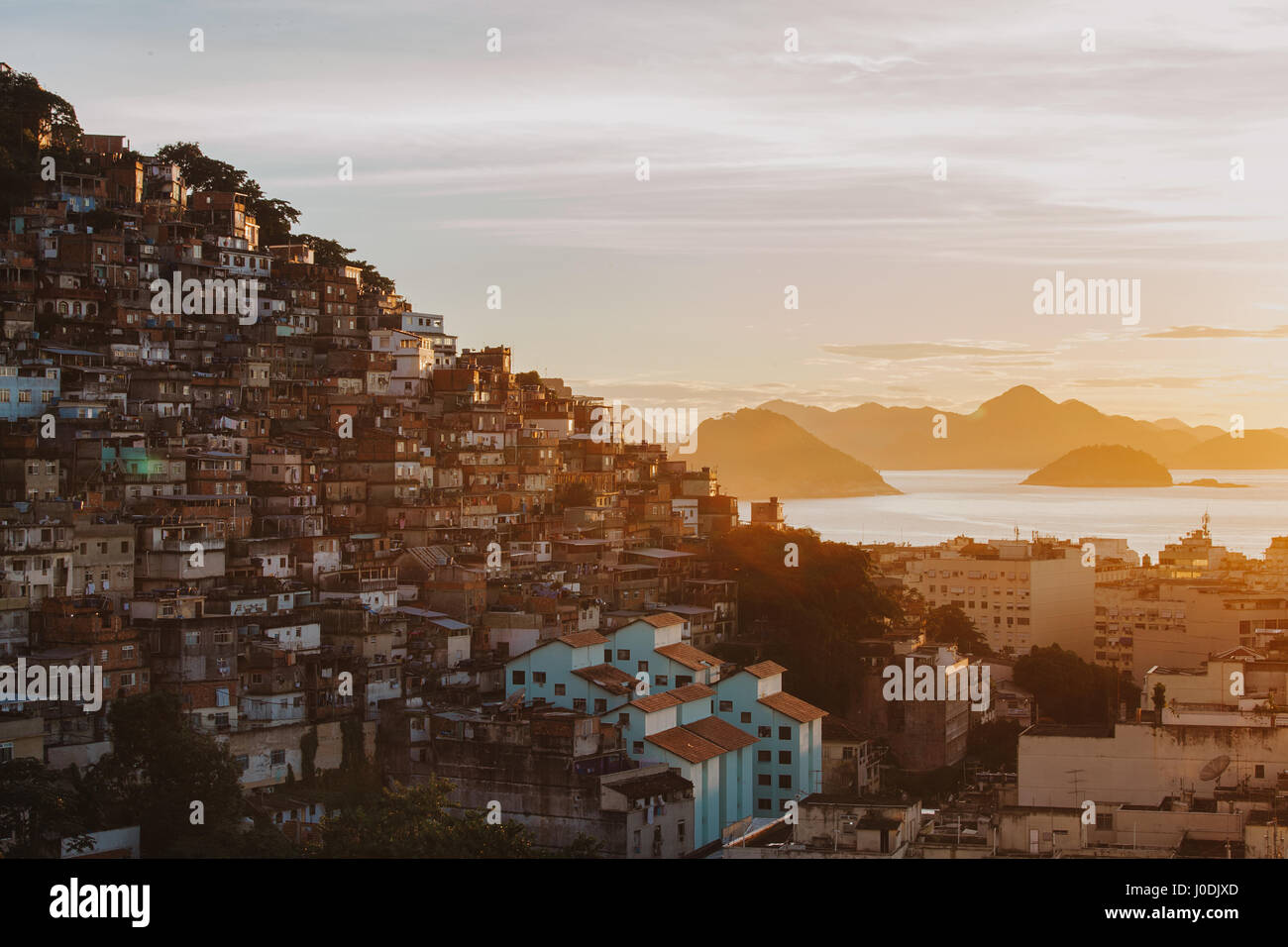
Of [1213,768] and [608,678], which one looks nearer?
[1213,768]

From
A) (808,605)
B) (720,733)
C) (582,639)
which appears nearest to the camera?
(720,733)

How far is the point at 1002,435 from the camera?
117812mm

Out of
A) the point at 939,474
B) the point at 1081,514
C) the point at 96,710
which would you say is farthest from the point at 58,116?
the point at 939,474

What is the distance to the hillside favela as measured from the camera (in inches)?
698

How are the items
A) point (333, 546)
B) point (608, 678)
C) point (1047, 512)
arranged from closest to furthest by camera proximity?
point (608, 678), point (333, 546), point (1047, 512)

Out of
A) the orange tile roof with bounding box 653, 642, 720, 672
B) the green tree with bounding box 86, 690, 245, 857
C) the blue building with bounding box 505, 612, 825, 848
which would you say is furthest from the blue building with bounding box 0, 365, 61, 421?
the orange tile roof with bounding box 653, 642, 720, 672

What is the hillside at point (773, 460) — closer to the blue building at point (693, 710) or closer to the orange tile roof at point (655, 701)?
the blue building at point (693, 710)

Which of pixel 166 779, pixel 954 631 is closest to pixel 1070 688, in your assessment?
pixel 954 631

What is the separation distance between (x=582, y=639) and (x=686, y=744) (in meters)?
2.64

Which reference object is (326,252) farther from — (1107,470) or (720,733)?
(1107,470)

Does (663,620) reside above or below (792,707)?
above

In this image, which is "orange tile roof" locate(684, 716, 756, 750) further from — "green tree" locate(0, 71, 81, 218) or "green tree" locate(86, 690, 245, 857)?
"green tree" locate(0, 71, 81, 218)
